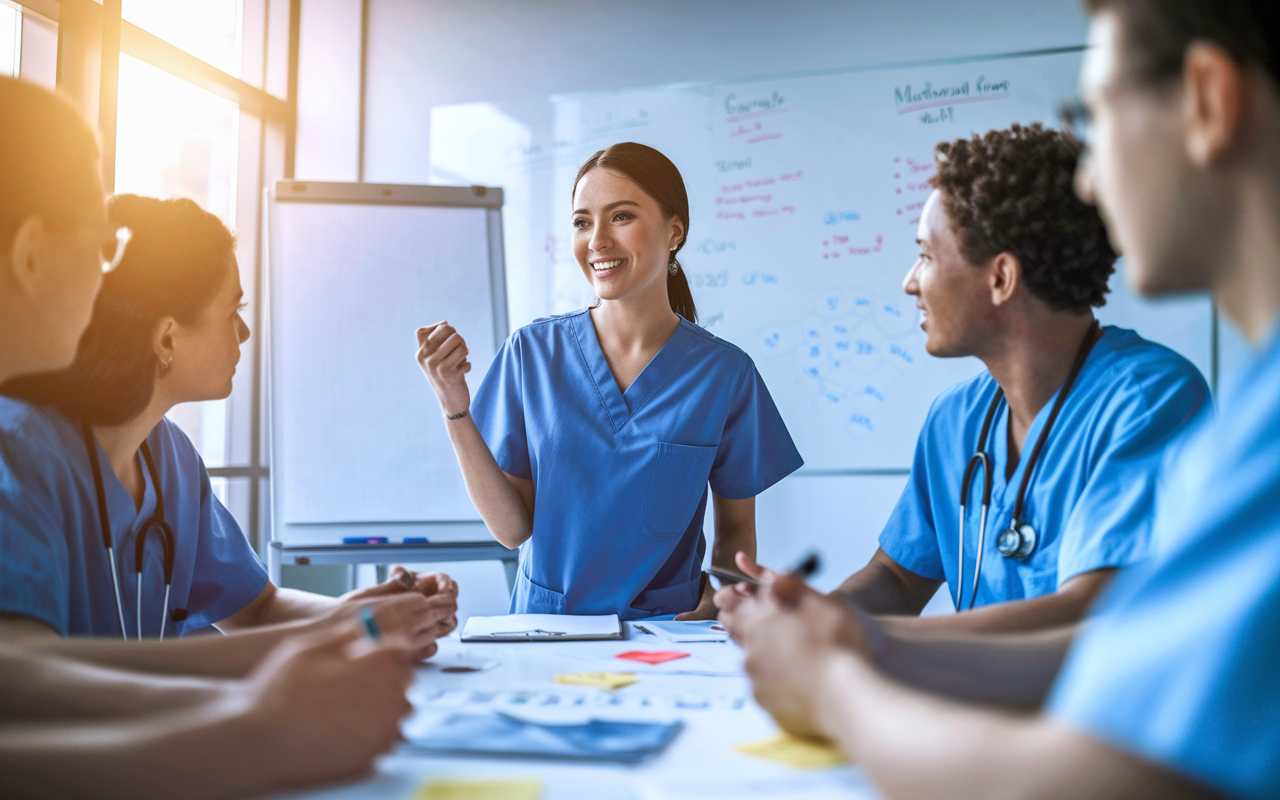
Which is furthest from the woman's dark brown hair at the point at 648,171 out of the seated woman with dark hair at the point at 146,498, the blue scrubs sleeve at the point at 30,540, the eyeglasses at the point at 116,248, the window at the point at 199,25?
the window at the point at 199,25

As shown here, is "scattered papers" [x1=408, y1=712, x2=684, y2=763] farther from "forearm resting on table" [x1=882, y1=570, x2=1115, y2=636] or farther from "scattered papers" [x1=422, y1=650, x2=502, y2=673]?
"forearm resting on table" [x1=882, y1=570, x2=1115, y2=636]

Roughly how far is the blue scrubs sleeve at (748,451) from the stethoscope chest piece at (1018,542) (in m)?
0.55

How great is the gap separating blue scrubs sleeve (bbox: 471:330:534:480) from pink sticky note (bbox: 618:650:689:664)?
25.1 inches

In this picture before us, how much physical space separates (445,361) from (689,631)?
0.67m

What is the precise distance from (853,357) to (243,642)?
2.19 m

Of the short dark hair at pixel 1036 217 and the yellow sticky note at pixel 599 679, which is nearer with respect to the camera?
the yellow sticky note at pixel 599 679

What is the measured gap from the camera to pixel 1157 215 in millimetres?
526

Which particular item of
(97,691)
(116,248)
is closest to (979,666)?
(97,691)

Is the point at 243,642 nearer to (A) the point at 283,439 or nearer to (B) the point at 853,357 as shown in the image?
(A) the point at 283,439

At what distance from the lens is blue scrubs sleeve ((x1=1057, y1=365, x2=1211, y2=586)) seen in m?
0.99

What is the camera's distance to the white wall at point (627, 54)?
8.83ft

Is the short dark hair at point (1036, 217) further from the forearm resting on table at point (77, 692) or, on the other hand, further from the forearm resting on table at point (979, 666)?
the forearm resting on table at point (77, 692)

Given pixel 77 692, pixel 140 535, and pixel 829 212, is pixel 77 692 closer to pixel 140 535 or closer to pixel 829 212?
pixel 140 535

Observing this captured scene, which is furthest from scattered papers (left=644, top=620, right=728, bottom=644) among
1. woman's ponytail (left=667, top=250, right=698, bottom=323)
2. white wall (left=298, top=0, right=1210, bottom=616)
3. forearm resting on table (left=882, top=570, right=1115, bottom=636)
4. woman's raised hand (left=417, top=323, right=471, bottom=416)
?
white wall (left=298, top=0, right=1210, bottom=616)
